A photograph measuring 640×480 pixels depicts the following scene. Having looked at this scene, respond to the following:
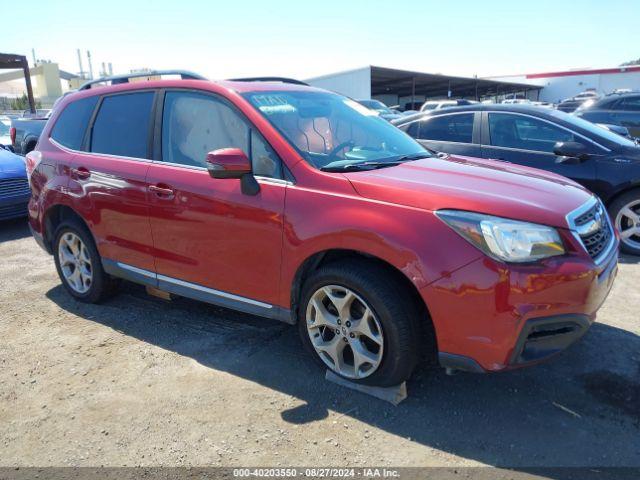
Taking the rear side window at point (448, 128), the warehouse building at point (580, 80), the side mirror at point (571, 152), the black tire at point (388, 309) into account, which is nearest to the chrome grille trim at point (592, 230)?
the black tire at point (388, 309)

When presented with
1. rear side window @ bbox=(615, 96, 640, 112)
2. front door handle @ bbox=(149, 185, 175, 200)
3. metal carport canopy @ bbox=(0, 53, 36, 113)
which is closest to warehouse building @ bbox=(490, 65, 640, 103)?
rear side window @ bbox=(615, 96, 640, 112)

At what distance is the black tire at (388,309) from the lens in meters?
2.67

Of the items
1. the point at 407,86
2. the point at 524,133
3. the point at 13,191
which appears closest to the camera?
the point at 524,133

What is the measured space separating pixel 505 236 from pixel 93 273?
337cm

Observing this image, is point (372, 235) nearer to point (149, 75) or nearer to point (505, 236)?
point (505, 236)

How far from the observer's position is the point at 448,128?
645 cm

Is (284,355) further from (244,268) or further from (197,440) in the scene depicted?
(197,440)

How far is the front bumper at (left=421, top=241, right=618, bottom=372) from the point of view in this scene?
94.1 inches

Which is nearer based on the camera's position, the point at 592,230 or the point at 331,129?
the point at 592,230

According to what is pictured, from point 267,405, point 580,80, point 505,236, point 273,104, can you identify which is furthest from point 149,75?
point 580,80

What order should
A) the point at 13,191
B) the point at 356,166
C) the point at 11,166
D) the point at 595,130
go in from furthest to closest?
the point at 11,166, the point at 13,191, the point at 595,130, the point at 356,166

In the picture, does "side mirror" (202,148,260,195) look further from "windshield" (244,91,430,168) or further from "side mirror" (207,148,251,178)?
"windshield" (244,91,430,168)

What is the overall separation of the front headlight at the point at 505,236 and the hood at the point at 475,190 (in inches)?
1.6

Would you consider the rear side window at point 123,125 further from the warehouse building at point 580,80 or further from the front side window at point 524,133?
the warehouse building at point 580,80
